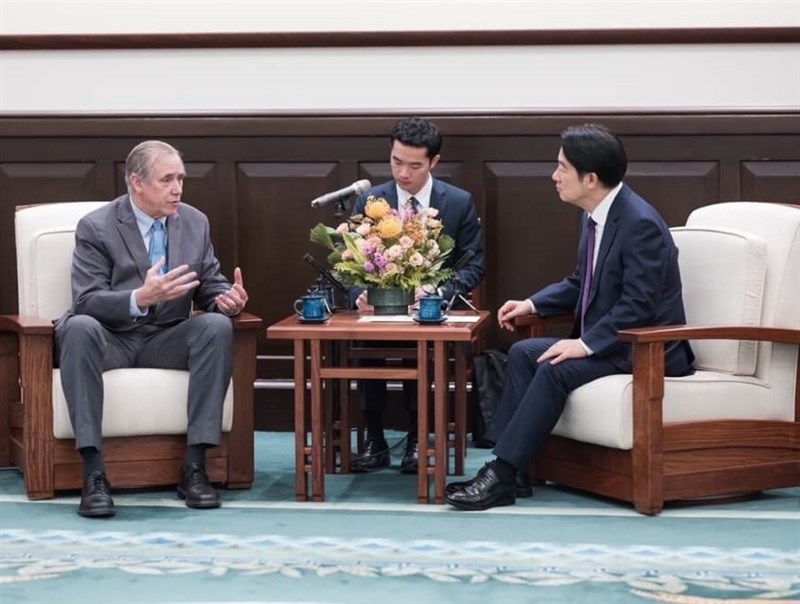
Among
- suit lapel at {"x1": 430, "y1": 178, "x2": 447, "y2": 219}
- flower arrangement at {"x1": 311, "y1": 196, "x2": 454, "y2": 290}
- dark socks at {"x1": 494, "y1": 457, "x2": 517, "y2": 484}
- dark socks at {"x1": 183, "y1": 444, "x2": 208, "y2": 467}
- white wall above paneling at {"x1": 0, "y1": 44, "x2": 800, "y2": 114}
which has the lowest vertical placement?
dark socks at {"x1": 494, "y1": 457, "x2": 517, "y2": 484}

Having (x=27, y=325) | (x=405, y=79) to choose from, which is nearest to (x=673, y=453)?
(x=27, y=325)

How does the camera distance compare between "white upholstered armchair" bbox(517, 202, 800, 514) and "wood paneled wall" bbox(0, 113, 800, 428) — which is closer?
"white upholstered armchair" bbox(517, 202, 800, 514)

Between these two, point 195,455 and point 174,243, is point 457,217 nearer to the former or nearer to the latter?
point 174,243

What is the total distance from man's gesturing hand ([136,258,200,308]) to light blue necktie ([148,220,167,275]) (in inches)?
11.1

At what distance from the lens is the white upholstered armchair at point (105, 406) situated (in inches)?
184

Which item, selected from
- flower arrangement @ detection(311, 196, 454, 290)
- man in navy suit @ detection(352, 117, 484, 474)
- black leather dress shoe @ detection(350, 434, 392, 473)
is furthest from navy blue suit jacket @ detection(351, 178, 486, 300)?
black leather dress shoe @ detection(350, 434, 392, 473)

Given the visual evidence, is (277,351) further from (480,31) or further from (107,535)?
(107,535)

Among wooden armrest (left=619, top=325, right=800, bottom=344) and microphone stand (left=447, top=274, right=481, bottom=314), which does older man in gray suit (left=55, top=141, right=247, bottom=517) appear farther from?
wooden armrest (left=619, top=325, right=800, bottom=344)

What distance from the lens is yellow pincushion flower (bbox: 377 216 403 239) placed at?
4.80m

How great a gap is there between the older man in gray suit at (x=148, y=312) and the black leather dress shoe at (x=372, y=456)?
0.70 meters

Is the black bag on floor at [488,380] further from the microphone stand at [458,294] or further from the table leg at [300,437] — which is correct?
the table leg at [300,437]

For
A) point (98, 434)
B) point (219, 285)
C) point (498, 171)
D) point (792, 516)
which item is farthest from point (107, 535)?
point (498, 171)

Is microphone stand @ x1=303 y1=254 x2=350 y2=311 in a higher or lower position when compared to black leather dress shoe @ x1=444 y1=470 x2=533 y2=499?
higher

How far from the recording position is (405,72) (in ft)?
19.5
